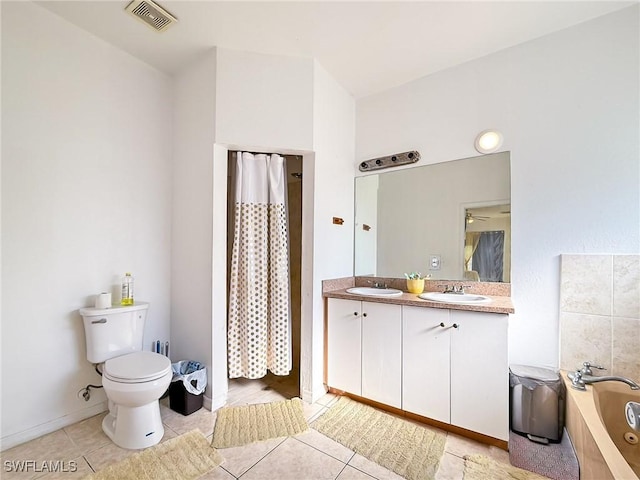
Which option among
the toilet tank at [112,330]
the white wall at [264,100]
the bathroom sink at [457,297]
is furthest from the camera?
the white wall at [264,100]

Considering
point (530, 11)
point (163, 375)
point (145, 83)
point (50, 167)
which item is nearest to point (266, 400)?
point (163, 375)

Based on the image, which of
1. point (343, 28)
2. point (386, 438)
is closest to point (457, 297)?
point (386, 438)

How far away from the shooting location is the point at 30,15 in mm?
1683

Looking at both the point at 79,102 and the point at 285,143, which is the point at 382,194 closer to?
the point at 285,143

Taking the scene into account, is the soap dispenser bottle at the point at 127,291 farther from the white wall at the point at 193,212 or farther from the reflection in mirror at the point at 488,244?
the reflection in mirror at the point at 488,244

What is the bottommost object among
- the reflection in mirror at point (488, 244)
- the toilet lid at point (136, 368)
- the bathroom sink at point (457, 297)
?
the toilet lid at point (136, 368)

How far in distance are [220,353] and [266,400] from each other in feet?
1.69

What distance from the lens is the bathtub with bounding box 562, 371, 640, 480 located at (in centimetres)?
112

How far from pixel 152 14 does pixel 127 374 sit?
216 cm

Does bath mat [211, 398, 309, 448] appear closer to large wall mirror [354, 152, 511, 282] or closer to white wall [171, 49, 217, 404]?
white wall [171, 49, 217, 404]

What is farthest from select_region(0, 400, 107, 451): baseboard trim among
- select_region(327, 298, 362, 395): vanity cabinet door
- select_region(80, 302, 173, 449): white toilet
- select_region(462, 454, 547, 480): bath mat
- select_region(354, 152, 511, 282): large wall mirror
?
select_region(462, 454, 547, 480): bath mat

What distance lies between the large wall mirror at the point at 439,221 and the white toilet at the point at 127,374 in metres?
1.74

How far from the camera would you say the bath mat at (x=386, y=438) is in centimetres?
150

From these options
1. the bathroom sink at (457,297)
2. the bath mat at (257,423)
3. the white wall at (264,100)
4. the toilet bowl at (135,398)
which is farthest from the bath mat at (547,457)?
the white wall at (264,100)
